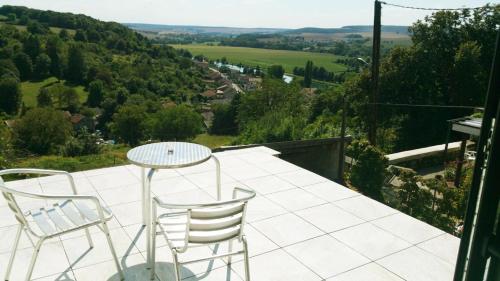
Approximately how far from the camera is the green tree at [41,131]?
3422 cm

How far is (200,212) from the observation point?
6.59 ft

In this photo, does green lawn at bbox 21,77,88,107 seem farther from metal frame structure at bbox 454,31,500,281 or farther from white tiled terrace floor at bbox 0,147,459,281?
metal frame structure at bbox 454,31,500,281

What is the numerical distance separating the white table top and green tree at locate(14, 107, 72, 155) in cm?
3413

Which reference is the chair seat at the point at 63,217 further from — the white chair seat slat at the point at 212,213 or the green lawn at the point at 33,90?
the green lawn at the point at 33,90

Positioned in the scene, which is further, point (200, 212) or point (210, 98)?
point (210, 98)

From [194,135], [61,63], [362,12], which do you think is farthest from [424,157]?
[61,63]

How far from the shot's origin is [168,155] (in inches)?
112

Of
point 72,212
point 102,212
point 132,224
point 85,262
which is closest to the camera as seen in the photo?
point 102,212

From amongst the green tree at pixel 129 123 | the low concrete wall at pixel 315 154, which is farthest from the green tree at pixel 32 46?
the low concrete wall at pixel 315 154

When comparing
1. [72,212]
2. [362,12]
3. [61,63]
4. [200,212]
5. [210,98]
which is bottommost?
[210,98]

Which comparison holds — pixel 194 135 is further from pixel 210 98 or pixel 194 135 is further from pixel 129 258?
pixel 129 258

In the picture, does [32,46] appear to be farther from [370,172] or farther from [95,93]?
[370,172]

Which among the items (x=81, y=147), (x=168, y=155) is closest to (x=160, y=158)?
(x=168, y=155)

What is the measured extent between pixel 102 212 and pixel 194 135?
127 ft
